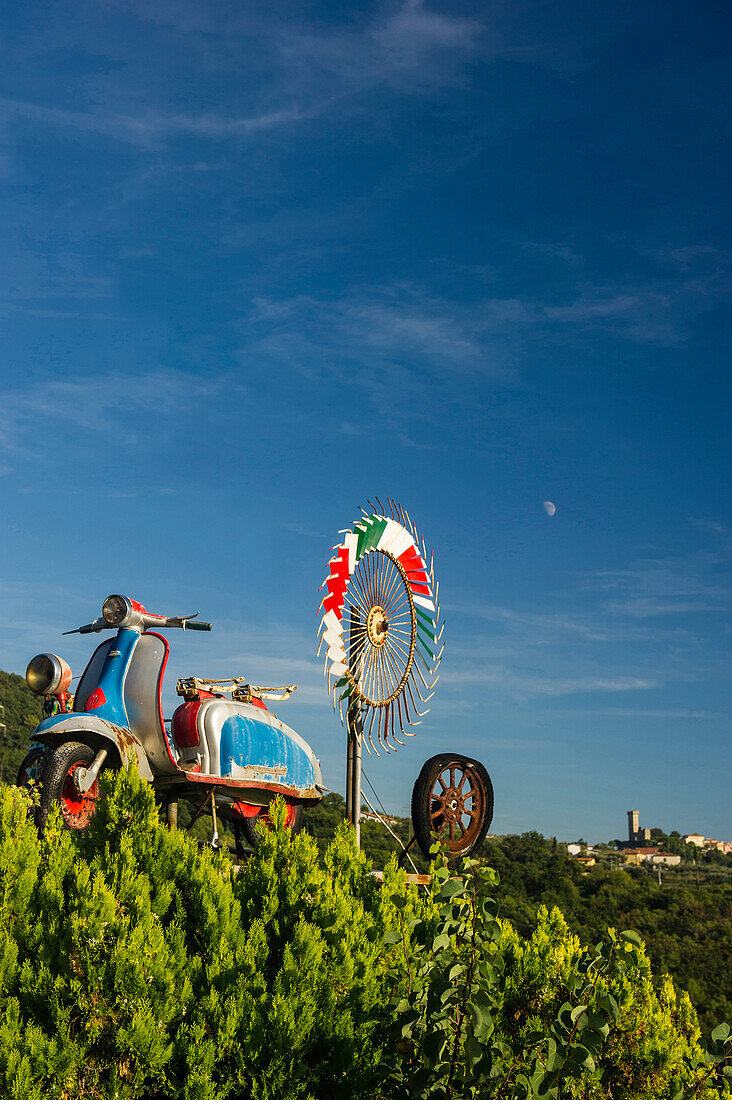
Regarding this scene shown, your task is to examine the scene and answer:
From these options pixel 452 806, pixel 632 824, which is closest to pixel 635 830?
pixel 632 824

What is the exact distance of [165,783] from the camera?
420 inches

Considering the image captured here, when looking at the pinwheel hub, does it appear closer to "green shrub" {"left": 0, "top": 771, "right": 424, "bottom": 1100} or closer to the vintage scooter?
the vintage scooter

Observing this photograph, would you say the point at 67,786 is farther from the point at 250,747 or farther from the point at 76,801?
the point at 250,747

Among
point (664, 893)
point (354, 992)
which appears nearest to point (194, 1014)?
point (354, 992)

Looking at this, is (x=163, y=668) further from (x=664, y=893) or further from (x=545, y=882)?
(x=664, y=893)

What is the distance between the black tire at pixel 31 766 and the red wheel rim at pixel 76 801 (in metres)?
0.38

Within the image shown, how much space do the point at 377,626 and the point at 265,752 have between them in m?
2.29

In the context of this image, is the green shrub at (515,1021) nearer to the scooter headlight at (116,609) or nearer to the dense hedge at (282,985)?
the dense hedge at (282,985)

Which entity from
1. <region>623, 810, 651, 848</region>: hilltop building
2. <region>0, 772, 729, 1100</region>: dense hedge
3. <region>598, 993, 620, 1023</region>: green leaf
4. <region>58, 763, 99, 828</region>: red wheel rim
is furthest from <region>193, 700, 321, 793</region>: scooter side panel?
<region>623, 810, 651, 848</region>: hilltop building

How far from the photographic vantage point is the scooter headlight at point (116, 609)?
10.8m

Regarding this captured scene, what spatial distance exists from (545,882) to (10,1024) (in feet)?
109

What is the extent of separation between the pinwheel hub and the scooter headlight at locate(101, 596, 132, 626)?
3.22m

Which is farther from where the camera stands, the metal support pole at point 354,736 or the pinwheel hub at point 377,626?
the pinwheel hub at point 377,626

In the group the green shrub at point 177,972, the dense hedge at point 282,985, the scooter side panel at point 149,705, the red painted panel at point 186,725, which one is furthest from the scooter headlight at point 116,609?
the green shrub at point 177,972
